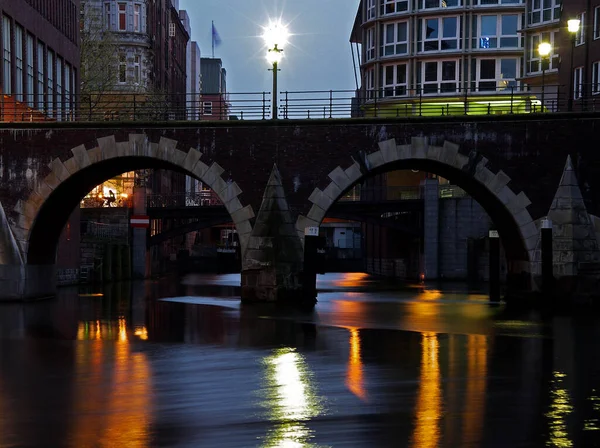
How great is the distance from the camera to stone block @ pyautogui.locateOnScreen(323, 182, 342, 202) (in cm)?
4481

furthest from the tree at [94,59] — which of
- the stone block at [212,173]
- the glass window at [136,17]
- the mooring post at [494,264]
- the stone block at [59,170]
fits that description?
the mooring post at [494,264]

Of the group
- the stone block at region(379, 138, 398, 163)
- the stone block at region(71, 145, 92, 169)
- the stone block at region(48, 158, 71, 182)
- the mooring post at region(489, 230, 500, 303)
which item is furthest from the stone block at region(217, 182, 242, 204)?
the mooring post at region(489, 230, 500, 303)

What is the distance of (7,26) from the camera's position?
2031 inches

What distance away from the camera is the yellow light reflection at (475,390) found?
54.1 ft

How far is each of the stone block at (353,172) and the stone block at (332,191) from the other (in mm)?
660

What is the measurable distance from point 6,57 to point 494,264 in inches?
984

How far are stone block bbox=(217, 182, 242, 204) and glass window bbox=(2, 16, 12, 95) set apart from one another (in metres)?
13.1

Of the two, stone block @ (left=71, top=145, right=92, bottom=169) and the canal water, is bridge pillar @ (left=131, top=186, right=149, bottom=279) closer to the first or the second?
stone block @ (left=71, top=145, right=92, bottom=169)

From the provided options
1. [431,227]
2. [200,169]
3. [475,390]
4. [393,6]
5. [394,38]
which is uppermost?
[393,6]

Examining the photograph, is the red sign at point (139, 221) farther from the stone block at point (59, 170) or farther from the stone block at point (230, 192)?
the stone block at point (230, 192)

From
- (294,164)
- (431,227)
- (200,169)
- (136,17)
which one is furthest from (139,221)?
(294,164)

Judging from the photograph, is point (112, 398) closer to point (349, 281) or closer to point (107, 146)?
point (107, 146)

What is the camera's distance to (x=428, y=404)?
19047 mm

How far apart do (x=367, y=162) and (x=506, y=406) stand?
87.5 ft
